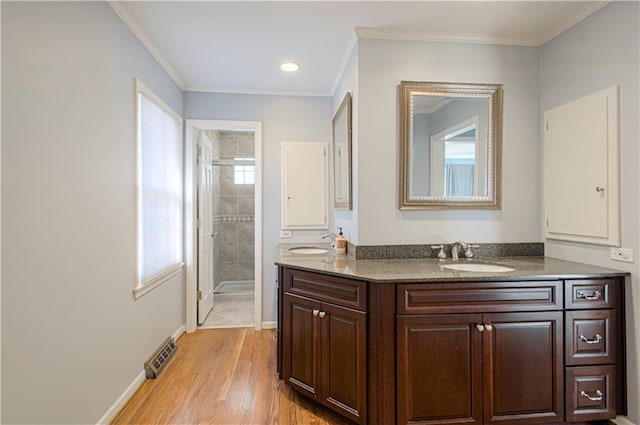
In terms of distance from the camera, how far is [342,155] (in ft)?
9.26

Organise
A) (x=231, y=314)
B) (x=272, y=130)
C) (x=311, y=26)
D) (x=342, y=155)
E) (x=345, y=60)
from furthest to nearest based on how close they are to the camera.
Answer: (x=231, y=314)
(x=272, y=130)
(x=342, y=155)
(x=345, y=60)
(x=311, y=26)

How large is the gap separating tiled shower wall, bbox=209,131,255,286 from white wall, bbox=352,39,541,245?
134 inches

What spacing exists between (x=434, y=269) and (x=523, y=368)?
0.70 m

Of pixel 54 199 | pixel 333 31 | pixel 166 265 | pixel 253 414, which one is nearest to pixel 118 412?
pixel 253 414

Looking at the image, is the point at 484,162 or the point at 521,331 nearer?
the point at 521,331

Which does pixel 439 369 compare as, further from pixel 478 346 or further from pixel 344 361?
pixel 344 361

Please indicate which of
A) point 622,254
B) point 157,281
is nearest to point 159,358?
point 157,281

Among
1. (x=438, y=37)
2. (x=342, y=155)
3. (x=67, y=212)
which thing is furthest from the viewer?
(x=342, y=155)

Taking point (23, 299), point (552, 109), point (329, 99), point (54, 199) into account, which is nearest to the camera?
point (23, 299)

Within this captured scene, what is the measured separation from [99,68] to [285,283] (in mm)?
1702

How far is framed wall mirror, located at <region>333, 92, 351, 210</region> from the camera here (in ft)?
8.38

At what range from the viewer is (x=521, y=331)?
175cm

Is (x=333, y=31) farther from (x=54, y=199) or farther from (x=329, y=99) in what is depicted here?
(x=54, y=199)

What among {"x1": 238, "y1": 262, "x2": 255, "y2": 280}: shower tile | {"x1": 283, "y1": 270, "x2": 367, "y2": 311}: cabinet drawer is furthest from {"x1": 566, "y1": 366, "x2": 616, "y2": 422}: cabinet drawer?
{"x1": 238, "y1": 262, "x2": 255, "y2": 280}: shower tile
